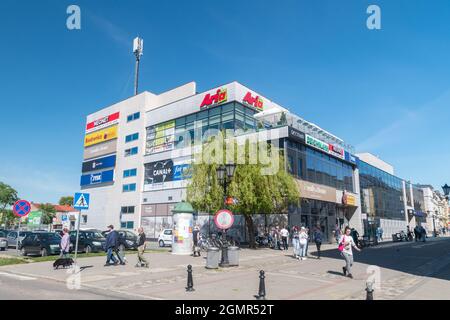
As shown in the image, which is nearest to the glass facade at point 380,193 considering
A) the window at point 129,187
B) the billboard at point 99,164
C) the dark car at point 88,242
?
the window at point 129,187

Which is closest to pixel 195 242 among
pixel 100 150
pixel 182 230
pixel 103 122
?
pixel 182 230

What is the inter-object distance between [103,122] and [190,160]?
21235mm

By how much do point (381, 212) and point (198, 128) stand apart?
34.0m

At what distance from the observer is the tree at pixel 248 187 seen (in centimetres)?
2356

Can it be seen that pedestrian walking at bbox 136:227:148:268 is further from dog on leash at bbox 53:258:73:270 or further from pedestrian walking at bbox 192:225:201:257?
pedestrian walking at bbox 192:225:201:257

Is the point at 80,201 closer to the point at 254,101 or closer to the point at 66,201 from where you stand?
the point at 254,101

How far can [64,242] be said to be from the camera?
16.3 metres

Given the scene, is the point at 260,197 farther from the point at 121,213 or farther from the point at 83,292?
the point at 121,213

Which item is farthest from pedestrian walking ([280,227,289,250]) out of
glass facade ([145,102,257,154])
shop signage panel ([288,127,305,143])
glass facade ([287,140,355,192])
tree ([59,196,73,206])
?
tree ([59,196,73,206])

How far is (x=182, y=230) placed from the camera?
2209cm

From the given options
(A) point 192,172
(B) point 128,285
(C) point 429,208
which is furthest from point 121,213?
(C) point 429,208

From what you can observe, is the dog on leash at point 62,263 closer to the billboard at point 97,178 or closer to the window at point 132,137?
the window at point 132,137

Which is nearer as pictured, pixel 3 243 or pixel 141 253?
pixel 141 253

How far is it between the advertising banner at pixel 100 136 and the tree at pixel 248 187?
26667 mm
